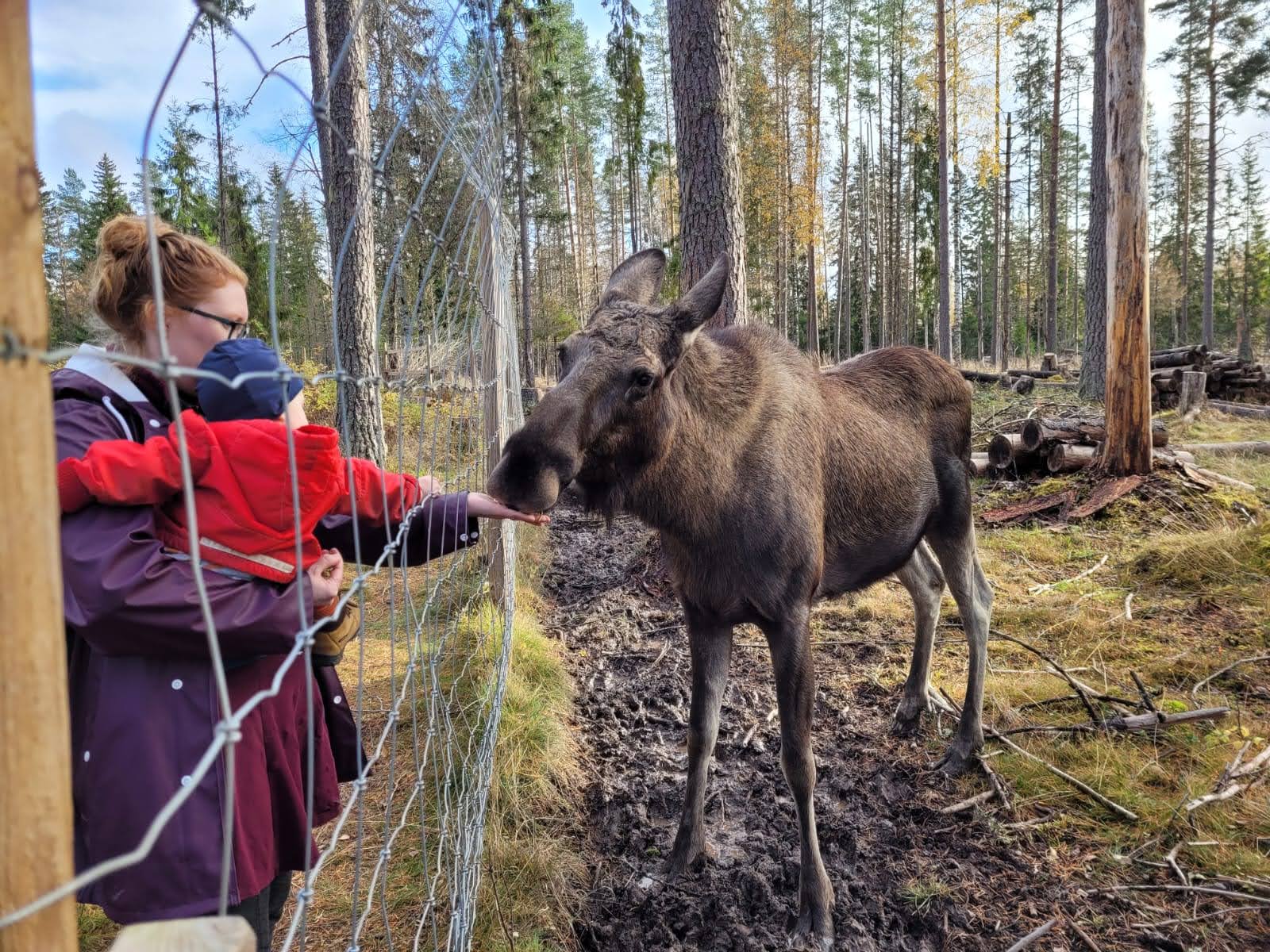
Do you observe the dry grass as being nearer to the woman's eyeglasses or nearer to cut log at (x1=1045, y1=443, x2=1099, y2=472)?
cut log at (x1=1045, y1=443, x2=1099, y2=472)

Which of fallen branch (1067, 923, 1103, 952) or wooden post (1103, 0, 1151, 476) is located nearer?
fallen branch (1067, 923, 1103, 952)

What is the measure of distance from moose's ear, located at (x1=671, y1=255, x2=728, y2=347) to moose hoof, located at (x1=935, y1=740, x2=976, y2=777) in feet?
9.01

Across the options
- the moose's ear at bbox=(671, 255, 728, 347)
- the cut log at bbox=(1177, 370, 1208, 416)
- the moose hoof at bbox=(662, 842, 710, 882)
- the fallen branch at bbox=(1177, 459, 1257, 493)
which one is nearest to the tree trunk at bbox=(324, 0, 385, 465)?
Result: the moose's ear at bbox=(671, 255, 728, 347)

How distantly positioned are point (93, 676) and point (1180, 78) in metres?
38.1

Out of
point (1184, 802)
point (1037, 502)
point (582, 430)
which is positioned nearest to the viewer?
point (582, 430)

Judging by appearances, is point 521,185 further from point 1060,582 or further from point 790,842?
point 790,842

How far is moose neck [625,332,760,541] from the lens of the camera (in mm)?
2959

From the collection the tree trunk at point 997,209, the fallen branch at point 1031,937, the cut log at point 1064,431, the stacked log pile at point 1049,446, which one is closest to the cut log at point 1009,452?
the stacked log pile at point 1049,446

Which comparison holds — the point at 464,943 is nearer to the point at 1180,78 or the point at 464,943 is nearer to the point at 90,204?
the point at 90,204

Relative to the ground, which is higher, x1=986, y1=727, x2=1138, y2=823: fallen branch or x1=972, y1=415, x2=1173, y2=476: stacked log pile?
x1=972, y1=415, x2=1173, y2=476: stacked log pile

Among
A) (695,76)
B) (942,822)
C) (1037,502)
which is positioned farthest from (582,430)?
(1037,502)

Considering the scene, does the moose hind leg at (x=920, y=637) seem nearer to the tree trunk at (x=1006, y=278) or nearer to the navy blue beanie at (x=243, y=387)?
the navy blue beanie at (x=243, y=387)

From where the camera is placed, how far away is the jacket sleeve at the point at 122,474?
127 cm

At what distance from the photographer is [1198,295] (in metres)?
42.5
